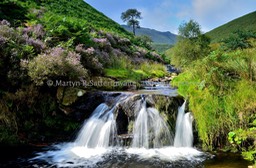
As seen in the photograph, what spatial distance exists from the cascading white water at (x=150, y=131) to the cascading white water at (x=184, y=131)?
260 millimetres

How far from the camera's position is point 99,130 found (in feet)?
21.7

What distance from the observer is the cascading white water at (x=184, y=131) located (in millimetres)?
6188

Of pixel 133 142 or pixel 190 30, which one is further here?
pixel 190 30

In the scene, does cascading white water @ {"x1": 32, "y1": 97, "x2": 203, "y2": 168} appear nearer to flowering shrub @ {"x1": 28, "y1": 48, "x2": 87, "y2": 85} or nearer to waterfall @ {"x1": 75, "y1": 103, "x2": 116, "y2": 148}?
waterfall @ {"x1": 75, "y1": 103, "x2": 116, "y2": 148}

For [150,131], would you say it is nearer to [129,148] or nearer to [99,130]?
[129,148]

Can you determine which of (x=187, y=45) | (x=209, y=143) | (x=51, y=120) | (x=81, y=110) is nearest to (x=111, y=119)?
(x=81, y=110)

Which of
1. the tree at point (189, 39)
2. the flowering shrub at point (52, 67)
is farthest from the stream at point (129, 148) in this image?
the tree at point (189, 39)

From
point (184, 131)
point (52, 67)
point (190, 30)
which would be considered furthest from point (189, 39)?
point (52, 67)

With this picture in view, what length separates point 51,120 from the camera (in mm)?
7074

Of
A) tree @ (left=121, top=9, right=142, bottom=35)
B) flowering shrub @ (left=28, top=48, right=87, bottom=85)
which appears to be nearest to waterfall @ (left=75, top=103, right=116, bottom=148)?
flowering shrub @ (left=28, top=48, right=87, bottom=85)

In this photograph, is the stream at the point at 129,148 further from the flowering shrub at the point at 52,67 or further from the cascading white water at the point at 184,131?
the flowering shrub at the point at 52,67

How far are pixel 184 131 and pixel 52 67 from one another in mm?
4494

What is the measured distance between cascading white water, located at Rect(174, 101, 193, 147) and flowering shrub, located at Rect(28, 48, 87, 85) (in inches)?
145

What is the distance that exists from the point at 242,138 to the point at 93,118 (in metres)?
4.37
